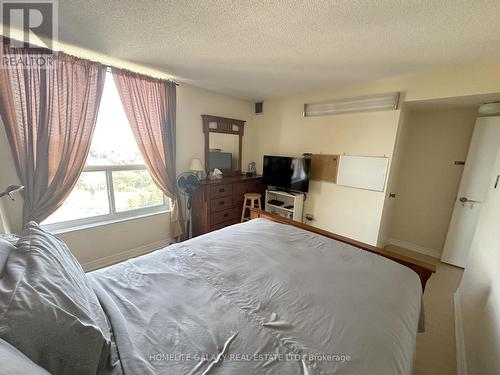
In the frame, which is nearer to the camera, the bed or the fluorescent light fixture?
the bed

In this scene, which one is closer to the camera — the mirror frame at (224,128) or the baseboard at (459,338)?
the baseboard at (459,338)

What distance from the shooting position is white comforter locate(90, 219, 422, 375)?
74 cm

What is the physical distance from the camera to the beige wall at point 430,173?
109 inches

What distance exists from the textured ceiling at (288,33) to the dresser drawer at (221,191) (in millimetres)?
1542

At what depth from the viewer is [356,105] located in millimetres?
2723

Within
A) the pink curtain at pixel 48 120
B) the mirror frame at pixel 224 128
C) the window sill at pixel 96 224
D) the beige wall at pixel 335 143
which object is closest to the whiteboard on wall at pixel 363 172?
the beige wall at pixel 335 143

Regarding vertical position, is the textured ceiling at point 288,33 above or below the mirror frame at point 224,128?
above

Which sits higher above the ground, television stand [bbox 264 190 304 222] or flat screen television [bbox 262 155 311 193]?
Answer: flat screen television [bbox 262 155 311 193]

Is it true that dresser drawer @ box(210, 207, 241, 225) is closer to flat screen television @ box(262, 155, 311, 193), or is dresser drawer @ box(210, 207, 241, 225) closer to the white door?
flat screen television @ box(262, 155, 311, 193)

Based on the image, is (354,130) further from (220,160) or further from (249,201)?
(220,160)

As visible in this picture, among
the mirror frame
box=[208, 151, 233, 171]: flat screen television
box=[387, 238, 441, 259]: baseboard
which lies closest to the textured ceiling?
the mirror frame

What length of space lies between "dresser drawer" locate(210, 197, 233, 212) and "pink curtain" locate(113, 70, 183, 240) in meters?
0.53

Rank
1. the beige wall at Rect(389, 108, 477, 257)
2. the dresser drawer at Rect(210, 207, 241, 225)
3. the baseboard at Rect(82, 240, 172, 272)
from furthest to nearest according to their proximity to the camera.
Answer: the dresser drawer at Rect(210, 207, 241, 225) → the beige wall at Rect(389, 108, 477, 257) → the baseboard at Rect(82, 240, 172, 272)

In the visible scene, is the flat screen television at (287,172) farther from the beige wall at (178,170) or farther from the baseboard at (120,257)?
the baseboard at (120,257)
